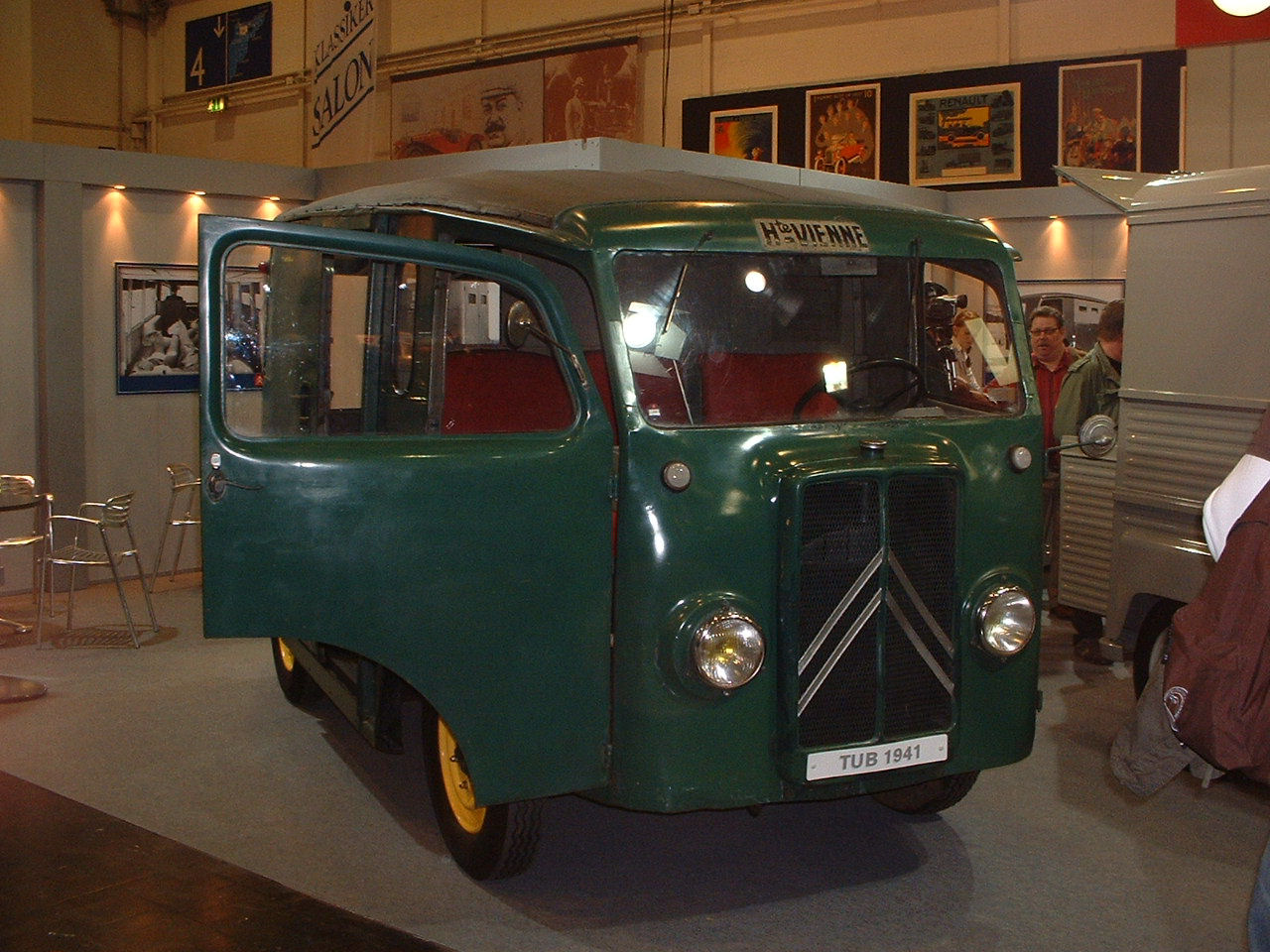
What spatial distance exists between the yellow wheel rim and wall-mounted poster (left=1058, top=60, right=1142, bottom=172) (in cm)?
933

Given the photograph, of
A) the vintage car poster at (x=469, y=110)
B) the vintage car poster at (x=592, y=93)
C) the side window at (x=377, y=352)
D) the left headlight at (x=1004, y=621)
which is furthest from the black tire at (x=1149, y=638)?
the vintage car poster at (x=469, y=110)

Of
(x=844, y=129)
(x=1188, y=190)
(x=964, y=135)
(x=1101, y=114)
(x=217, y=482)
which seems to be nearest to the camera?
(x=217, y=482)

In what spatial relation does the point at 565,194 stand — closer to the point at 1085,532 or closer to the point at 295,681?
the point at 295,681

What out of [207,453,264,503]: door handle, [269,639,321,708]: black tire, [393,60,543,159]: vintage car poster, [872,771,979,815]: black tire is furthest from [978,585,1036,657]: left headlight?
[393,60,543,159]: vintage car poster

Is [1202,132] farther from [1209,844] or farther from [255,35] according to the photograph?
[255,35]

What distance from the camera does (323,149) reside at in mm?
10008

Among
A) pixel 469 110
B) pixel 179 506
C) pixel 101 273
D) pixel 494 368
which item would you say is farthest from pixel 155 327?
pixel 469 110

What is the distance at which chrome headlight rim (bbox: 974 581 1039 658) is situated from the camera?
4387 mm

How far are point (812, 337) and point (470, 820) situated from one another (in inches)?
79.7

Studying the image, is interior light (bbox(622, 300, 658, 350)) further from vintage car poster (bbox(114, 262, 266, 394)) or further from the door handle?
vintage car poster (bbox(114, 262, 266, 394))

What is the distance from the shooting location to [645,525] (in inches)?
161

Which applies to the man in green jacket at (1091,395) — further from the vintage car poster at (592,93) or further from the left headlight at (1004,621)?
the vintage car poster at (592,93)

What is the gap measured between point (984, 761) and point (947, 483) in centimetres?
94

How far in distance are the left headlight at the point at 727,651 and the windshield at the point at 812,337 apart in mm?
627
